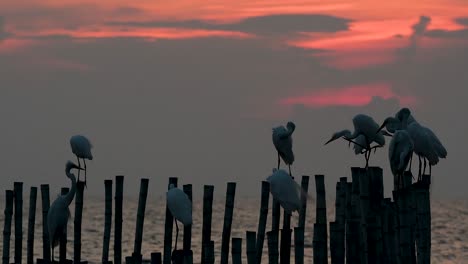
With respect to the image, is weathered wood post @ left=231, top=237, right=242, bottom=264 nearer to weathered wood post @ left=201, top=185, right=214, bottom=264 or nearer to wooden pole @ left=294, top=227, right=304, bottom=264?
wooden pole @ left=294, top=227, right=304, bottom=264

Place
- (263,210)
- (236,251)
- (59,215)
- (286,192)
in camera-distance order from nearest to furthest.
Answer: (236,251) → (286,192) → (59,215) → (263,210)

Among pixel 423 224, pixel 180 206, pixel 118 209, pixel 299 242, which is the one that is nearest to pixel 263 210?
pixel 180 206

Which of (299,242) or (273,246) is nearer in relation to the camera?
(273,246)

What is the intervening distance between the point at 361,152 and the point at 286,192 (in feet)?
14.6

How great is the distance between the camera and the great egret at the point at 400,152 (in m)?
16.5

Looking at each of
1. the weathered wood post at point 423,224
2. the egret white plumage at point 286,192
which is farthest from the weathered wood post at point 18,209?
the weathered wood post at point 423,224

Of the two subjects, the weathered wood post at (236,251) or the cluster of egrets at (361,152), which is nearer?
the weathered wood post at (236,251)

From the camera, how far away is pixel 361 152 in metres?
21.7

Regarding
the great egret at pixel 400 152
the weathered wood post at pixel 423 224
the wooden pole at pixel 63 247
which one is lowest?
the wooden pole at pixel 63 247

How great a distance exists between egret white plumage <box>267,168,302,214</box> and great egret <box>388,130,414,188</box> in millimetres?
1620

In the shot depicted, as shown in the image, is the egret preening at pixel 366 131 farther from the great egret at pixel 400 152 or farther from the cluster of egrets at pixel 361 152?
the great egret at pixel 400 152

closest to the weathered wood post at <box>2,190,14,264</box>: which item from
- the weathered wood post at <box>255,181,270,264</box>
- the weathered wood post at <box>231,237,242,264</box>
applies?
the weathered wood post at <box>255,181,270,264</box>

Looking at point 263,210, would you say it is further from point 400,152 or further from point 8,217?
point 8,217

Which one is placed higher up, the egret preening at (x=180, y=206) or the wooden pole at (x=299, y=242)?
the egret preening at (x=180, y=206)
